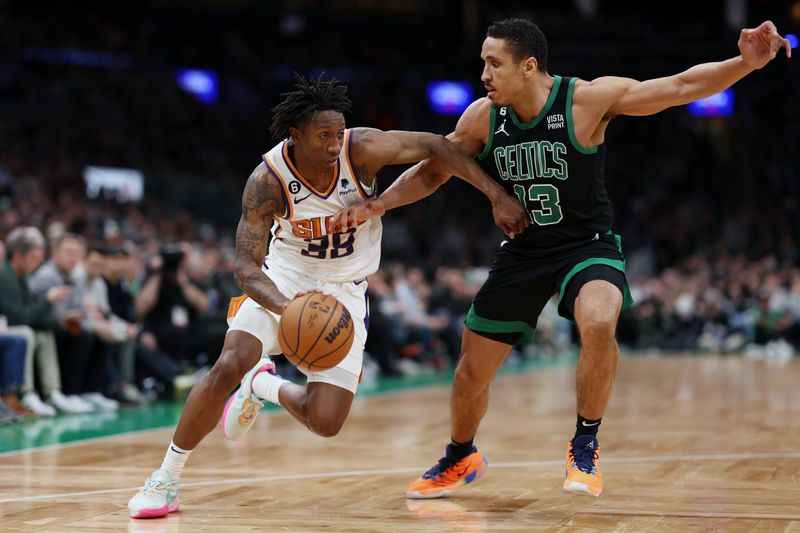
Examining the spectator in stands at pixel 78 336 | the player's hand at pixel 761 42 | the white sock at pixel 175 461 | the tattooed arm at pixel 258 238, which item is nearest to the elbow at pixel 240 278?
the tattooed arm at pixel 258 238

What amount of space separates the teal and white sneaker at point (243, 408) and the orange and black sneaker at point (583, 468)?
5.47 feet

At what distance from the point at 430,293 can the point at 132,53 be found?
42.5ft

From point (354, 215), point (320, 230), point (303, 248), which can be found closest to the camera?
point (354, 215)

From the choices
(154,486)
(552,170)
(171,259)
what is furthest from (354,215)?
(171,259)

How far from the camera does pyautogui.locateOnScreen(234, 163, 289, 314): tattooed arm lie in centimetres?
494

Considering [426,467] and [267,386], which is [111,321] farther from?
[267,386]

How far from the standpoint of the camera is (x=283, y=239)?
18.1 feet

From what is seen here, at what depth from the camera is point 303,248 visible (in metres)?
5.44

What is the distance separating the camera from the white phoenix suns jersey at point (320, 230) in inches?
208

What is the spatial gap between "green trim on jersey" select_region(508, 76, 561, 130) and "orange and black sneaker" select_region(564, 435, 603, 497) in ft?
5.04

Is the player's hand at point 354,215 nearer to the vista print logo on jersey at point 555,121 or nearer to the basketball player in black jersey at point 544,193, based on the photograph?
the basketball player in black jersey at point 544,193

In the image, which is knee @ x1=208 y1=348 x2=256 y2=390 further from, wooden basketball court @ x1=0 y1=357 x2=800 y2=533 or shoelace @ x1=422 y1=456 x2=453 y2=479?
shoelace @ x1=422 y1=456 x2=453 y2=479

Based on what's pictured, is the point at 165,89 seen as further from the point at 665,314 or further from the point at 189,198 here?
the point at 665,314

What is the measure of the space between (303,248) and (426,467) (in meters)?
1.88
